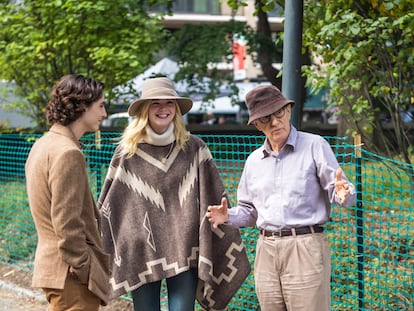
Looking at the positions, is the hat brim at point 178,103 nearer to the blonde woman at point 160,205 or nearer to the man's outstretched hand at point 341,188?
the blonde woman at point 160,205

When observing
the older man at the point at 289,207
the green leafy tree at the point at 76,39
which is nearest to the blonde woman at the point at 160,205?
the older man at the point at 289,207

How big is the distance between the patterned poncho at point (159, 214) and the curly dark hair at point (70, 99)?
719 millimetres

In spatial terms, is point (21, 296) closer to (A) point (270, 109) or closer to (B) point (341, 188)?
(A) point (270, 109)

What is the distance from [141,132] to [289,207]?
3.49ft

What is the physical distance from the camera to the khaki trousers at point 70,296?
334 cm

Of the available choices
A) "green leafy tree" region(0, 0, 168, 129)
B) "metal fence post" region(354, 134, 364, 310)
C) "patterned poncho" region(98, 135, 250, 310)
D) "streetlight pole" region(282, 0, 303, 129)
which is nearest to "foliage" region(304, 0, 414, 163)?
"streetlight pole" region(282, 0, 303, 129)

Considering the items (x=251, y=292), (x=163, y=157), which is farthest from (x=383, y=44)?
(x=163, y=157)

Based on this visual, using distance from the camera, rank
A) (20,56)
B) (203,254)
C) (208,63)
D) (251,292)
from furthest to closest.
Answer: (208,63) < (20,56) < (251,292) < (203,254)

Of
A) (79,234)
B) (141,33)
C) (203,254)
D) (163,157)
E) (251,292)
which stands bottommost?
(251,292)

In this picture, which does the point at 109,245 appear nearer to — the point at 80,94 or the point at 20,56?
the point at 80,94

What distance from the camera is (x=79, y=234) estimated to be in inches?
129

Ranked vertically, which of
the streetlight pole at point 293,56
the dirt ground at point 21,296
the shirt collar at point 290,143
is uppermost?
the streetlight pole at point 293,56

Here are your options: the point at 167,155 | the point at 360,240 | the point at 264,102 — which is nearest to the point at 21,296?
the point at 167,155

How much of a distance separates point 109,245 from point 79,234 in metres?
0.91
